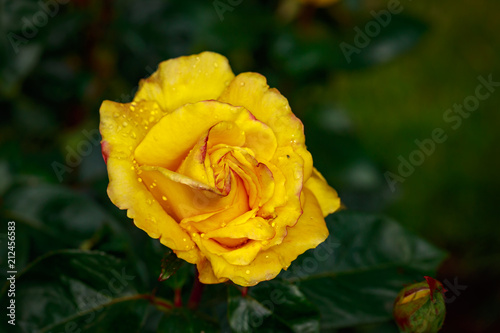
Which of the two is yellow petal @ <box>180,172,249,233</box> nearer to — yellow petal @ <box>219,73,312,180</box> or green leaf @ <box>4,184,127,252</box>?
yellow petal @ <box>219,73,312,180</box>

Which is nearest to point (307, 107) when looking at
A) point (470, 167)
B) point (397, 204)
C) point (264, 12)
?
point (264, 12)

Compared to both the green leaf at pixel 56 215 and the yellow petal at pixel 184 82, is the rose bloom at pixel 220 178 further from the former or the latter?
the green leaf at pixel 56 215

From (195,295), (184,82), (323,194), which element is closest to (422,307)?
(323,194)

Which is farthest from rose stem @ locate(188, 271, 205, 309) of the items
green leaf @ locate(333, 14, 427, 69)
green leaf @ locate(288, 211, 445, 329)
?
green leaf @ locate(333, 14, 427, 69)

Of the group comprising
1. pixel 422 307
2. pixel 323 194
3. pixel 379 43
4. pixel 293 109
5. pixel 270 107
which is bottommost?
pixel 293 109

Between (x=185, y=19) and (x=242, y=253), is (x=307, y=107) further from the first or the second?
(x=242, y=253)

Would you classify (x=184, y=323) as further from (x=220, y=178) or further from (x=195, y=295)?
(x=220, y=178)

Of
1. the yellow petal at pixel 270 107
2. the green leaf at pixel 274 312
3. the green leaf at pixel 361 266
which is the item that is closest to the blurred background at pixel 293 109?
the green leaf at pixel 361 266

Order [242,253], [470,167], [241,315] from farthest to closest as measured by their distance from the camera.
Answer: [470,167] → [241,315] → [242,253]
